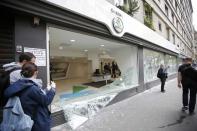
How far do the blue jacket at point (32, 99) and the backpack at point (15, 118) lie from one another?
0.22 ft

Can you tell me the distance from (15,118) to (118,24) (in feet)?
22.1

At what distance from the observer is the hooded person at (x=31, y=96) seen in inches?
110

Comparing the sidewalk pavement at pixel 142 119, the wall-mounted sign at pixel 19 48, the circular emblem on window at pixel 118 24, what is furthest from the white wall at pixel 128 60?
the wall-mounted sign at pixel 19 48

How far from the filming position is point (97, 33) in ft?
25.2

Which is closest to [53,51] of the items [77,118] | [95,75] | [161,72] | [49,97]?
[95,75]

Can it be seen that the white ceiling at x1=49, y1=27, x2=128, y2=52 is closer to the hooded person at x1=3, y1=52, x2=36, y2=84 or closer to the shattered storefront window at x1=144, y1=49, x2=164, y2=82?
the shattered storefront window at x1=144, y1=49, x2=164, y2=82

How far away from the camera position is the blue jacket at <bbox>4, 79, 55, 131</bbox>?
2.79m

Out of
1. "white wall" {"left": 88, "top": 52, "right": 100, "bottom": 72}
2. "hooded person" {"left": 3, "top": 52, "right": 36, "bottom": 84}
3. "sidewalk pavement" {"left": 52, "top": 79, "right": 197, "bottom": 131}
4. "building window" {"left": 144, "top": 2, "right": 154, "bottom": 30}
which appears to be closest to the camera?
"hooded person" {"left": 3, "top": 52, "right": 36, "bottom": 84}

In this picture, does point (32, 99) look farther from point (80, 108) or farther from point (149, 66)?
point (149, 66)

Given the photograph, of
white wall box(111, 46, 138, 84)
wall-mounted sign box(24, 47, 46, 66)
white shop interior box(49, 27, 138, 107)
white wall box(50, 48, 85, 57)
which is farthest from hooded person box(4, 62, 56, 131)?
white wall box(50, 48, 85, 57)

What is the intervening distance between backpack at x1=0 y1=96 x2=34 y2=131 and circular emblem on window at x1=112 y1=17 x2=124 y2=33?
627 cm

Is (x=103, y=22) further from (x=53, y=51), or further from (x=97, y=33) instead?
(x=53, y=51)

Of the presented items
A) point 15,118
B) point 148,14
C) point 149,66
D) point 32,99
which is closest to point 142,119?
point 32,99

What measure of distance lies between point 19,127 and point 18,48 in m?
Result: 2.38
